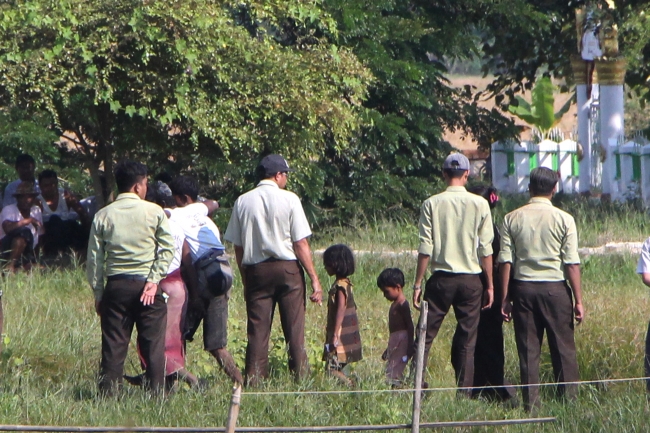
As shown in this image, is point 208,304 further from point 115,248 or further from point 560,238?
point 560,238

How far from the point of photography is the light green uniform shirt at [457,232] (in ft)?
20.7

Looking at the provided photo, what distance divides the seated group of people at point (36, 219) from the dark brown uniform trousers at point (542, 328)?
5609 millimetres

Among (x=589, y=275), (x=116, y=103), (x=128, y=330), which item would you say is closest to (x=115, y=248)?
(x=128, y=330)

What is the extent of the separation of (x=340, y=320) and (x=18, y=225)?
462 cm

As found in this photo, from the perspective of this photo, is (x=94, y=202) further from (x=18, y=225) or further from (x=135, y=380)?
(x=135, y=380)

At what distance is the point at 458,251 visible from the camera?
6.32m

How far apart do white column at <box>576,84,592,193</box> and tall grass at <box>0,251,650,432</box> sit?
8.34m

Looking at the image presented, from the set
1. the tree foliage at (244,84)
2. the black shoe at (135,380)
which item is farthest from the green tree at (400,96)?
the black shoe at (135,380)

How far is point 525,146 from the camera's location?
2075 cm

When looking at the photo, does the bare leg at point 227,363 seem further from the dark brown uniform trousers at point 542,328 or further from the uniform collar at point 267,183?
the dark brown uniform trousers at point 542,328

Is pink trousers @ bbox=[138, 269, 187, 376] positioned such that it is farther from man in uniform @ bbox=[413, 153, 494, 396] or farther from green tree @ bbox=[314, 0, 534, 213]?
green tree @ bbox=[314, 0, 534, 213]

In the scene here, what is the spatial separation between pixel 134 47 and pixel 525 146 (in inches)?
515

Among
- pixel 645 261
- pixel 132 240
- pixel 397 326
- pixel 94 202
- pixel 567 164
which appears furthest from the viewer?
pixel 567 164

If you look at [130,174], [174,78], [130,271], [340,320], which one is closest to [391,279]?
[340,320]
